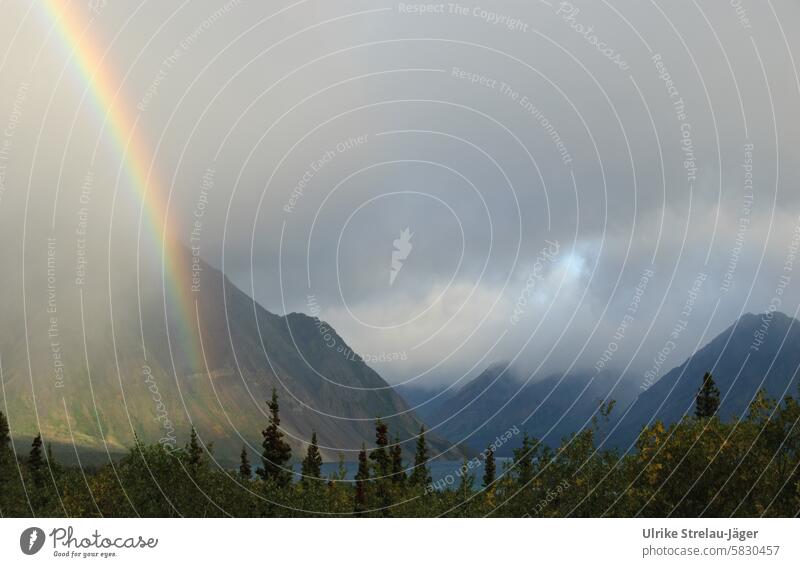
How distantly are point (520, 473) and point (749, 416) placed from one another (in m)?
15.8

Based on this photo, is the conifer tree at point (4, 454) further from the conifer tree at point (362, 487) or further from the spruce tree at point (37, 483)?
the conifer tree at point (362, 487)

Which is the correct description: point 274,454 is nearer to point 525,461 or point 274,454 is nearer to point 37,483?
point 37,483

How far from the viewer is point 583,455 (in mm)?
53844

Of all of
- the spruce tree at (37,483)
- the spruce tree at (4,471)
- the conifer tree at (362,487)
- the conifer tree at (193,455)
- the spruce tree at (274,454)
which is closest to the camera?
the conifer tree at (193,455)

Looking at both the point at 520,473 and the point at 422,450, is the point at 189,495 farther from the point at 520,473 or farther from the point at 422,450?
the point at 422,450

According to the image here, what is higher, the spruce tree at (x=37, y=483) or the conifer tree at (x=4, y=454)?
the conifer tree at (x=4, y=454)

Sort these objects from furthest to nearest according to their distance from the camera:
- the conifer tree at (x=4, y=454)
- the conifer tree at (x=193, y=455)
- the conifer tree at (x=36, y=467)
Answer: the conifer tree at (x=36, y=467) → the conifer tree at (x=4, y=454) → the conifer tree at (x=193, y=455)

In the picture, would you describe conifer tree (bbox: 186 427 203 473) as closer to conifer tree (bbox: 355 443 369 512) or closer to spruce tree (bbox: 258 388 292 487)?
conifer tree (bbox: 355 443 369 512)

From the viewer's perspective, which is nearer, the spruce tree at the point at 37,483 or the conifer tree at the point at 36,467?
the spruce tree at the point at 37,483

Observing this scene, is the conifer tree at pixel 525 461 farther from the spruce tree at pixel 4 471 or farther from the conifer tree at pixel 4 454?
the conifer tree at pixel 4 454

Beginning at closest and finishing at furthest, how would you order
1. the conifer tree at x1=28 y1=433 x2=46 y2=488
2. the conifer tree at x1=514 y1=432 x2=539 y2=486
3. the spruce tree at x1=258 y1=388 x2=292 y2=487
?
the conifer tree at x1=514 y1=432 x2=539 y2=486
the spruce tree at x1=258 y1=388 x2=292 y2=487
the conifer tree at x1=28 y1=433 x2=46 y2=488

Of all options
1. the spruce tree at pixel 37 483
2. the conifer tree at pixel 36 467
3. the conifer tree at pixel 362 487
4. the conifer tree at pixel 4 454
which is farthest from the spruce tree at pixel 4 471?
the conifer tree at pixel 362 487

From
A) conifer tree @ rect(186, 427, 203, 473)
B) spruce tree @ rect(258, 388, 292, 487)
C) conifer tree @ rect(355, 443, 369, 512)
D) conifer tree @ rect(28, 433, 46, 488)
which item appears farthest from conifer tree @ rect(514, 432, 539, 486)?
conifer tree @ rect(28, 433, 46, 488)
